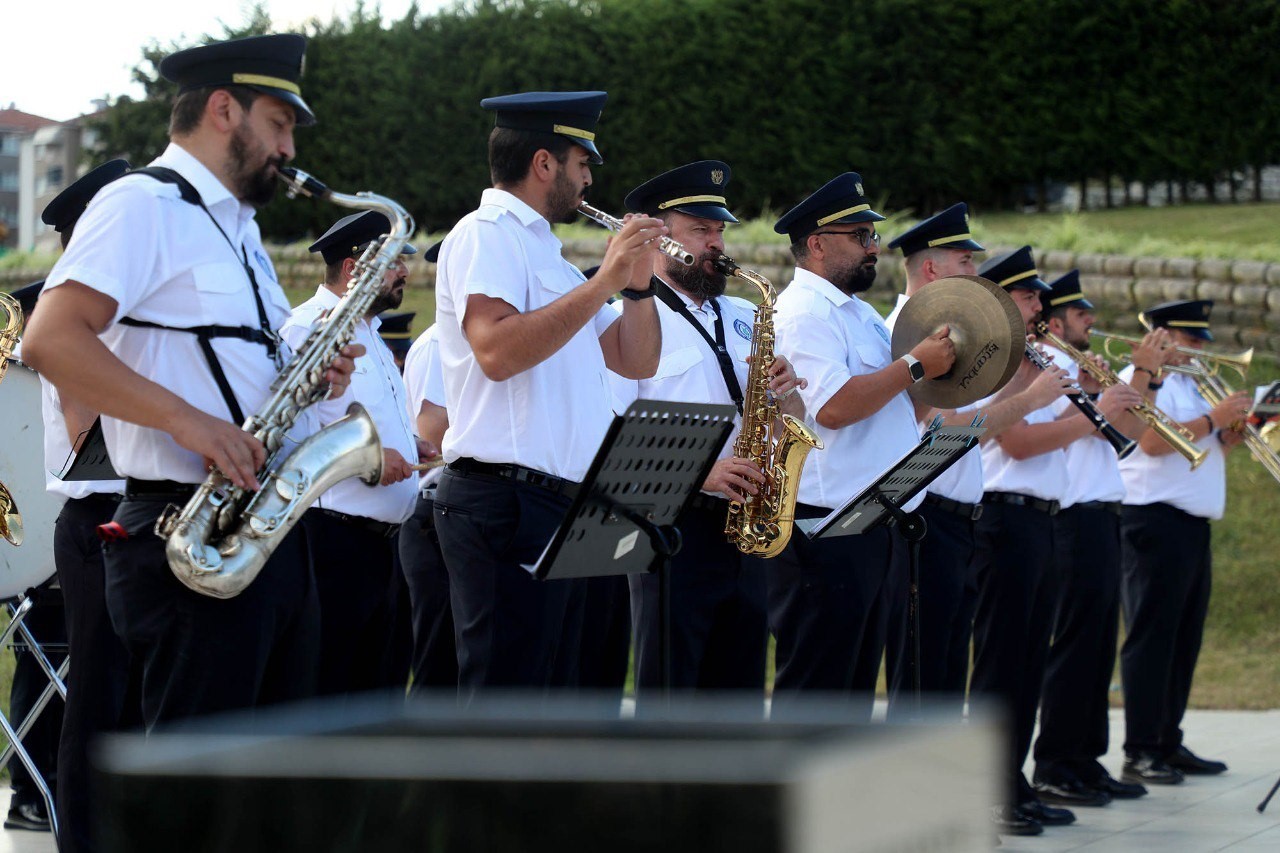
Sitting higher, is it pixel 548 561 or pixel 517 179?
pixel 517 179

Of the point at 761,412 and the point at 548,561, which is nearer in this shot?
the point at 548,561

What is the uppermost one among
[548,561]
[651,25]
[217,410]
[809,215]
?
[651,25]

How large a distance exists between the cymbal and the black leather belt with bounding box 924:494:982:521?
515mm

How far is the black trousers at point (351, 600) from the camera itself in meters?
5.56

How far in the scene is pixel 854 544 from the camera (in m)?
5.38

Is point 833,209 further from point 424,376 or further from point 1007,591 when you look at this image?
point 1007,591

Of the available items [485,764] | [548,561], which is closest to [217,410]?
[548,561]

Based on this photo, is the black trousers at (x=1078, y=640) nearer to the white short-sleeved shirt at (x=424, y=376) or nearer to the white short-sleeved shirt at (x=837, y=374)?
the white short-sleeved shirt at (x=837, y=374)

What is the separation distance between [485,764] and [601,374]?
3272 millimetres

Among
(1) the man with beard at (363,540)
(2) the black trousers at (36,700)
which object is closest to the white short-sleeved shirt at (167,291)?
(1) the man with beard at (363,540)

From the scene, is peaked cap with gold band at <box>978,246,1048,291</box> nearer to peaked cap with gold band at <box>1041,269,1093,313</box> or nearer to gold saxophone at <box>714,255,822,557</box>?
peaked cap with gold band at <box>1041,269,1093,313</box>

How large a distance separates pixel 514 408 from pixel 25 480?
238 cm

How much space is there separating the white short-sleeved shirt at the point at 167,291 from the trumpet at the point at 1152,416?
14.3ft

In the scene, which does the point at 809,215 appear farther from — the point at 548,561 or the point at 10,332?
the point at 10,332
